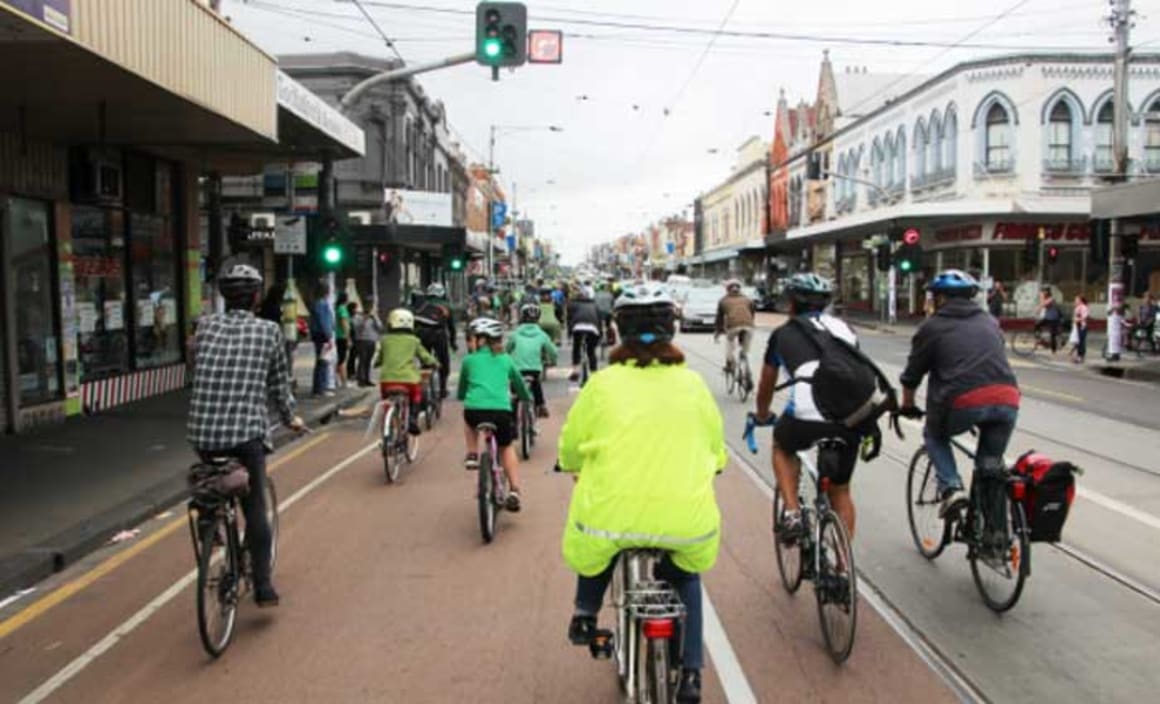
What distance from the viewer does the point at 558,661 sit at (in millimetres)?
4910

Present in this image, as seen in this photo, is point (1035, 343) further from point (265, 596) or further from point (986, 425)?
point (265, 596)

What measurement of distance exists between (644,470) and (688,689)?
820mm

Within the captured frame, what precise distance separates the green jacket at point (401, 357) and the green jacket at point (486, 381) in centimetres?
232

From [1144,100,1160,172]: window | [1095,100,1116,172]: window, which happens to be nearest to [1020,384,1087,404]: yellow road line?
[1095,100,1116,172]: window

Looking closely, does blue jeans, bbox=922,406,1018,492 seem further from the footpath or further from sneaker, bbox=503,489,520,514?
the footpath

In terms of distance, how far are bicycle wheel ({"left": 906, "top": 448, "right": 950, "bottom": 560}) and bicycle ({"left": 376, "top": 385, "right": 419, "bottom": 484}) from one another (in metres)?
4.79

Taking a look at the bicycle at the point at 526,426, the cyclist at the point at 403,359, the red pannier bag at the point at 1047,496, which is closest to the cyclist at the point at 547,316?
the bicycle at the point at 526,426

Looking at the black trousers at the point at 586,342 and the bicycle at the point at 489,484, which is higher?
the black trousers at the point at 586,342

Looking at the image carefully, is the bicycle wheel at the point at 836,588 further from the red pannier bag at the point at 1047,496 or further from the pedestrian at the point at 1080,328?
the pedestrian at the point at 1080,328

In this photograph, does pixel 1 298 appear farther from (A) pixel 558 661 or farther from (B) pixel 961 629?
(B) pixel 961 629

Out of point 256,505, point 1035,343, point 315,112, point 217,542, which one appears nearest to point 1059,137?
point 1035,343

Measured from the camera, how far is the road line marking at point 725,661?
14.7ft

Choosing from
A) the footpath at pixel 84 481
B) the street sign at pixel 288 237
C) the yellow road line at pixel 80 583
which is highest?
the street sign at pixel 288 237

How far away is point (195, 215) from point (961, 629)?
15.9 meters
